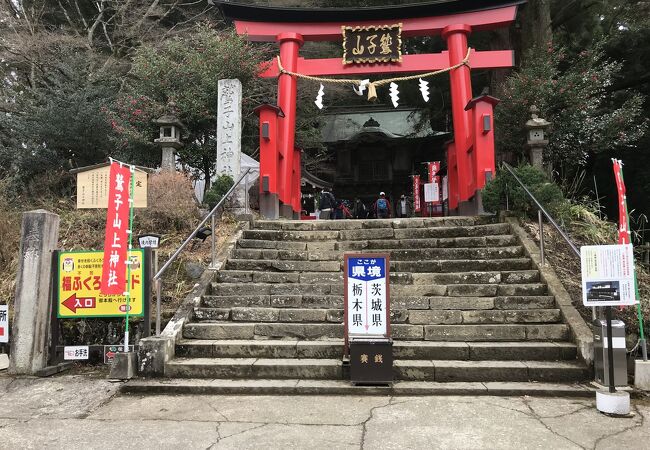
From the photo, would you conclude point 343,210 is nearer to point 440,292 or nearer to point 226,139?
point 226,139

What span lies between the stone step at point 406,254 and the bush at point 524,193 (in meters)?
1.01

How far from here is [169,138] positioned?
10.1 meters

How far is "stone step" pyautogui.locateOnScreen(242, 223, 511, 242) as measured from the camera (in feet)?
25.4

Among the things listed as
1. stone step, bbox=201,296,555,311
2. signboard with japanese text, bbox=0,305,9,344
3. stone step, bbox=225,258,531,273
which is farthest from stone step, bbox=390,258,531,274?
signboard with japanese text, bbox=0,305,9,344

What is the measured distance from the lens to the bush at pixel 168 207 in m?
8.23

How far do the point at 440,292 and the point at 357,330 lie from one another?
75.3 inches

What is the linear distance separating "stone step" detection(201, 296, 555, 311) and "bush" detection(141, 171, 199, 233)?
244cm

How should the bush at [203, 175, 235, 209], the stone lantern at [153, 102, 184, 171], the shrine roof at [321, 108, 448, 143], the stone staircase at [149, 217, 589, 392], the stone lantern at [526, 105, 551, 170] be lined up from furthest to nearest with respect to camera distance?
1. the shrine roof at [321, 108, 448, 143]
2. the stone lantern at [153, 102, 184, 171]
3. the stone lantern at [526, 105, 551, 170]
4. the bush at [203, 175, 235, 209]
5. the stone staircase at [149, 217, 589, 392]

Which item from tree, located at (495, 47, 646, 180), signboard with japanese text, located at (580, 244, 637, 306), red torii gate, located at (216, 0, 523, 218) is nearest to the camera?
signboard with japanese text, located at (580, 244, 637, 306)

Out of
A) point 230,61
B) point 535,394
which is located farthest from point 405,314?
point 230,61

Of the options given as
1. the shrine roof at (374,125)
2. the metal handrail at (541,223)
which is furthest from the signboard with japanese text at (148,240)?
the shrine roof at (374,125)

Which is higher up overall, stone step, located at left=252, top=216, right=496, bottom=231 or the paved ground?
stone step, located at left=252, top=216, right=496, bottom=231

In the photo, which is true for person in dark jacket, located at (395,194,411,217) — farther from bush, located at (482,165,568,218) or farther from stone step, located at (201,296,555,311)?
stone step, located at (201,296,555,311)

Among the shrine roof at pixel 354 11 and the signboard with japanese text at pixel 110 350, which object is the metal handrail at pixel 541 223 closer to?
the shrine roof at pixel 354 11
